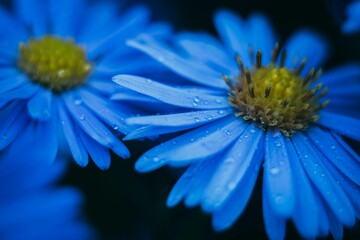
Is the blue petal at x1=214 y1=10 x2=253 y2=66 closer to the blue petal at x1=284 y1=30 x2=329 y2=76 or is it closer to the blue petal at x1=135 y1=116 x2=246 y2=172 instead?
the blue petal at x1=284 y1=30 x2=329 y2=76

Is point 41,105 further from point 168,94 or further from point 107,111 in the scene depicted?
point 168,94

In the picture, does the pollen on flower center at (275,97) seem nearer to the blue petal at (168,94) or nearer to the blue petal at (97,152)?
the blue petal at (168,94)

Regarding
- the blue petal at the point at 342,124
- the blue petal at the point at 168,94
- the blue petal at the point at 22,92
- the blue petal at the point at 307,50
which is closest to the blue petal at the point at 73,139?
the blue petal at the point at 22,92

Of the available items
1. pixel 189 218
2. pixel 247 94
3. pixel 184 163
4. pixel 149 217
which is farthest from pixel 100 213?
pixel 184 163

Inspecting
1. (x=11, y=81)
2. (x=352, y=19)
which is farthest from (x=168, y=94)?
(x=352, y=19)

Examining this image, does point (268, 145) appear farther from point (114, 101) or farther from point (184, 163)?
point (114, 101)

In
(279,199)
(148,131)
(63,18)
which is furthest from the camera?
(63,18)
